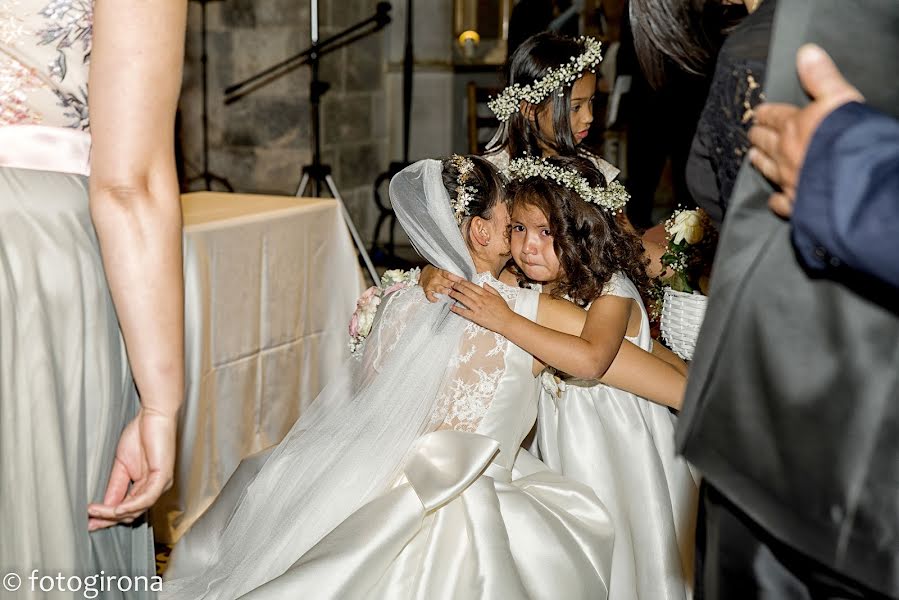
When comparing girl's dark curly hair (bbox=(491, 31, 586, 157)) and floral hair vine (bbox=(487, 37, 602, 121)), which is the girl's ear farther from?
floral hair vine (bbox=(487, 37, 602, 121))

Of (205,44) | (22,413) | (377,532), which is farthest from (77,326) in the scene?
(205,44)

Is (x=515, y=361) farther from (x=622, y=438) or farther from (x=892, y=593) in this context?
(x=892, y=593)

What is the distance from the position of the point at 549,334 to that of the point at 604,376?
0.25 metres

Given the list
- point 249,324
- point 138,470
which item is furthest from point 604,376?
point 138,470

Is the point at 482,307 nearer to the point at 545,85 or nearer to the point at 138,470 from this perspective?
the point at 138,470

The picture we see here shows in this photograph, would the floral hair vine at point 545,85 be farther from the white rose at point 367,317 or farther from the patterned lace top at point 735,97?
the patterned lace top at point 735,97

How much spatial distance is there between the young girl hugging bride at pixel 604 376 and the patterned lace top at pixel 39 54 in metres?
1.34

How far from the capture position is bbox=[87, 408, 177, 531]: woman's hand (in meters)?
1.25

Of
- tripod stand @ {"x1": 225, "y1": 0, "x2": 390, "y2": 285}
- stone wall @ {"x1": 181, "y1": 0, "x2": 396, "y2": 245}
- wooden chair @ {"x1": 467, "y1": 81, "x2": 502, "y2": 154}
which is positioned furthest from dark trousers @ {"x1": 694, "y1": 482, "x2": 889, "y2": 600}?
stone wall @ {"x1": 181, "y1": 0, "x2": 396, "y2": 245}

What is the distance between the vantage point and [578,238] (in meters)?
2.65

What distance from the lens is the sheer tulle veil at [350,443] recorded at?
229 cm

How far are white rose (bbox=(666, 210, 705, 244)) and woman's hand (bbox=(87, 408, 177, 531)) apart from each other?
1.92m

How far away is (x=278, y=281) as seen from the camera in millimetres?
3555

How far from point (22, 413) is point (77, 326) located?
0.13 m
